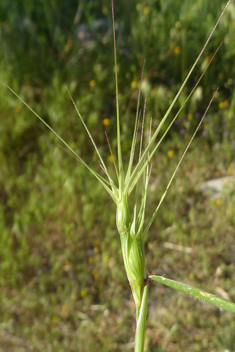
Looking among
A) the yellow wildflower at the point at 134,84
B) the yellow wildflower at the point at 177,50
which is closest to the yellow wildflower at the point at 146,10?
the yellow wildflower at the point at 177,50

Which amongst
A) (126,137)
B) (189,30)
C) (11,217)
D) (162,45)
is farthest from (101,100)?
(11,217)

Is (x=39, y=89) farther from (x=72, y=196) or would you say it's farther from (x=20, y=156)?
(x=72, y=196)

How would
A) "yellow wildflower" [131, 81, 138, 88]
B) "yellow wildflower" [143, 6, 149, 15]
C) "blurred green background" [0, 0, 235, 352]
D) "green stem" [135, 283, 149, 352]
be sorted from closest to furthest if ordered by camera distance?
"green stem" [135, 283, 149, 352], "blurred green background" [0, 0, 235, 352], "yellow wildflower" [131, 81, 138, 88], "yellow wildflower" [143, 6, 149, 15]

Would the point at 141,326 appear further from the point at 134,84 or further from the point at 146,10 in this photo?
the point at 146,10

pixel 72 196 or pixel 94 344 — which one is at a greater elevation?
pixel 72 196

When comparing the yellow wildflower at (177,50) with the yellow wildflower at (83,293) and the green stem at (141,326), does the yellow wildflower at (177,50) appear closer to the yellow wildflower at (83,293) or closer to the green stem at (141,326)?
the yellow wildflower at (83,293)

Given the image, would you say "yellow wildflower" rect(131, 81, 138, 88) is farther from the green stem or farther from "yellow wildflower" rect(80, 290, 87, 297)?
the green stem

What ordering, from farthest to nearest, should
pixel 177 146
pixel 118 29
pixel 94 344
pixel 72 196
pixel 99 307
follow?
pixel 118 29 < pixel 177 146 < pixel 72 196 < pixel 99 307 < pixel 94 344

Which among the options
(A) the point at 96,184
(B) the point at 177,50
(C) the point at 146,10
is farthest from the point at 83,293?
(C) the point at 146,10

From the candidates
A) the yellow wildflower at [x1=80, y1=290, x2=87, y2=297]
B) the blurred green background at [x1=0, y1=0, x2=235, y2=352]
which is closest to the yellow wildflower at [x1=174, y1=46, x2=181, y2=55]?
the blurred green background at [x1=0, y1=0, x2=235, y2=352]
